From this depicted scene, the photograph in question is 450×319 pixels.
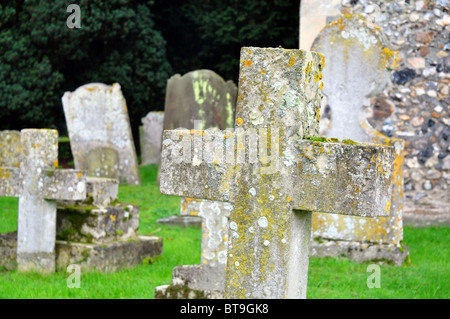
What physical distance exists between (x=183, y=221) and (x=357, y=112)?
10.8ft

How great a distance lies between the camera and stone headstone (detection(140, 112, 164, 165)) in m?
15.3

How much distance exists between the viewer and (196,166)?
3408 mm

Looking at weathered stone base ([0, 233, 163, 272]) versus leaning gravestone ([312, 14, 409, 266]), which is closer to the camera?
weathered stone base ([0, 233, 163, 272])

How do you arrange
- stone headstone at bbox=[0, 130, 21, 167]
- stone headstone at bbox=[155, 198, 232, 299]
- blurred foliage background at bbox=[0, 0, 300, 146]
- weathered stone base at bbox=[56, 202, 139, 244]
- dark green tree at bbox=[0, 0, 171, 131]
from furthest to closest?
blurred foliage background at bbox=[0, 0, 300, 146] → dark green tree at bbox=[0, 0, 171, 131] → stone headstone at bbox=[0, 130, 21, 167] → weathered stone base at bbox=[56, 202, 139, 244] → stone headstone at bbox=[155, 198, 232, 299]

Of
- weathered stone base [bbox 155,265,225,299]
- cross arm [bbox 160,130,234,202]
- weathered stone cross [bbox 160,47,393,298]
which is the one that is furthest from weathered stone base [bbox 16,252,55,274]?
weathered stone cross [bbox 160,47,393,298]

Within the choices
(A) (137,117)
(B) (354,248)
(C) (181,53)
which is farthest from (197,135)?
(C) (181,53)

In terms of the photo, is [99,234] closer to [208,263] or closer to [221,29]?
[208,263]

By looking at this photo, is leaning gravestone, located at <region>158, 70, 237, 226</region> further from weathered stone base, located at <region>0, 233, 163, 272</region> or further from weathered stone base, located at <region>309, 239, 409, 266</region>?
weathered stone base, located at <region>309, 239, 409, 266</region>

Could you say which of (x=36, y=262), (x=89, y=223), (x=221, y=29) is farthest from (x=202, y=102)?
(x=221, y=29)

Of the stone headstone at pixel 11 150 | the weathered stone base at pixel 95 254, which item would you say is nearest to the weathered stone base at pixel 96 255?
the weathered stone base at pixel 95 254

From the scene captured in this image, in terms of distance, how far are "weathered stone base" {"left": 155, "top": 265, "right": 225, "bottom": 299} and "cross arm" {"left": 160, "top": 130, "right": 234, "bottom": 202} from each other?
1.94 metres

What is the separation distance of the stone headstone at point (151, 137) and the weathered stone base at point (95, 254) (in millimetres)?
8320

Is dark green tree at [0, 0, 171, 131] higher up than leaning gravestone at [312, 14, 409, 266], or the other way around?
dark green tree at [0, 0, 171, 131]

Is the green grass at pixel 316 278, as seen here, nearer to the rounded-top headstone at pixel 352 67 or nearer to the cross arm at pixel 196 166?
the rounded-top headstone at pixel 352 67
